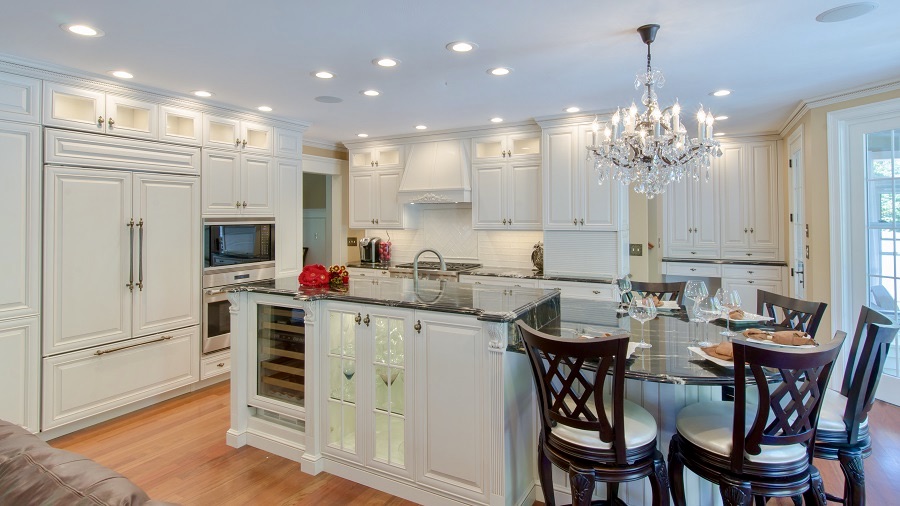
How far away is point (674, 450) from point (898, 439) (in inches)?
93.7

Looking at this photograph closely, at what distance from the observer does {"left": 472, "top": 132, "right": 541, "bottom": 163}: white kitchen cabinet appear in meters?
5.16

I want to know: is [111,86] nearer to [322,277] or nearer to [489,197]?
[322,277]

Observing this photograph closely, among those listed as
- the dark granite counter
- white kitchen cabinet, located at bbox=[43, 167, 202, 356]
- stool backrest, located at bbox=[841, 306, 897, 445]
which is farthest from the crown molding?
stool backrest, located at bbox=[841, 306, 897, 445]

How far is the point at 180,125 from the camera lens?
4156 millimetres

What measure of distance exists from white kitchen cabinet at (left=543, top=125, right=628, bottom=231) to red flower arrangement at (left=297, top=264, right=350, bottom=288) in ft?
8.08

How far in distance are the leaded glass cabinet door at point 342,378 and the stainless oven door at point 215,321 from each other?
1869 mm

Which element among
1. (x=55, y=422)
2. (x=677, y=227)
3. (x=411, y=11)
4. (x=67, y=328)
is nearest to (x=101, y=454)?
(x=55, y=422)

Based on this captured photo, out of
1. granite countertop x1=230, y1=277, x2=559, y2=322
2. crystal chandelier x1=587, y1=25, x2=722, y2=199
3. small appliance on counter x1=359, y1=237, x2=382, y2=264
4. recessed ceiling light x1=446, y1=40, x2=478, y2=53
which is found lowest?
granite countertop x1=230, y1=277, x2=559, y2=322

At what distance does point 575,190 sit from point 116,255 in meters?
3.85

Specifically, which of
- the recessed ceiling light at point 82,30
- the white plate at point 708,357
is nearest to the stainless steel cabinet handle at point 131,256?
the recessed ceiling light at point 82,30

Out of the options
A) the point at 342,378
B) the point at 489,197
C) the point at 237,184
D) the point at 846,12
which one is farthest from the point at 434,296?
the point at 489,197

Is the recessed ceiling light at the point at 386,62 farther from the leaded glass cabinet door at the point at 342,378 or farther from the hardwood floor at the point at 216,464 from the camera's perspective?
the hardwood floor at the point at 216,464

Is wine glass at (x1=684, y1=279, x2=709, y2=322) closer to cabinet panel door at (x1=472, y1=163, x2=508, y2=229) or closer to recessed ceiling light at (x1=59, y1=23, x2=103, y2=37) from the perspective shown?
cabinet panel door at (x1=472, y1=163, x2=508, y2=229)

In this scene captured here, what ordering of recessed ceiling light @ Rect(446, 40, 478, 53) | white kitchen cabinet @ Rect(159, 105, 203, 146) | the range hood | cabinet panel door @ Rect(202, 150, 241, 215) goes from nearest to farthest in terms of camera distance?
recessed ceiling light @ Rect(446, 40, 478, 53), white kitchen cabinet @ Rect(159, 105, 203, 146), cabinet panel door @ Rect(202, 150, 241, 215), the range hood
